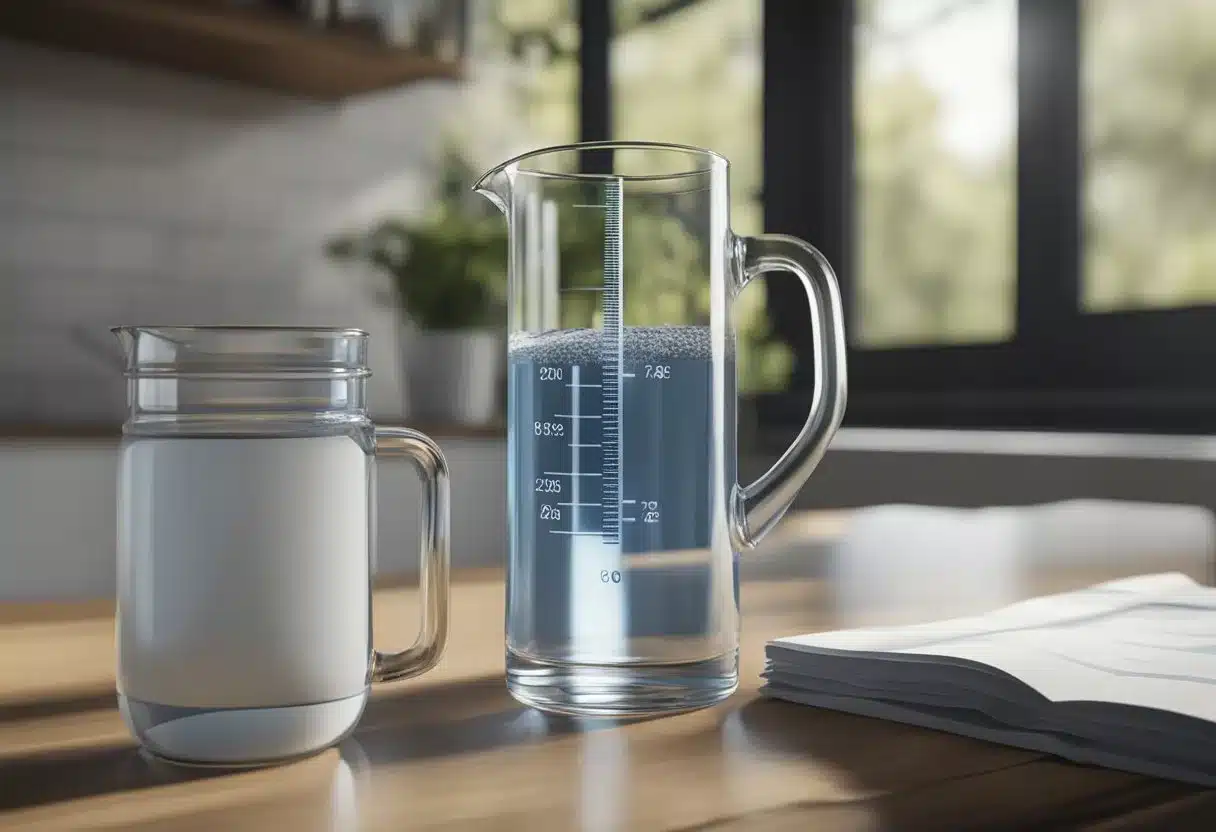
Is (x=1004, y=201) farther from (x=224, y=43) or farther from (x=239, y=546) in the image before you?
(x=239, y=546)

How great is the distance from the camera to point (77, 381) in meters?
2.32

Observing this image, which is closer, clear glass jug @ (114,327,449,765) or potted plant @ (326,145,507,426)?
clear glass jug @ (114,327,449,765)

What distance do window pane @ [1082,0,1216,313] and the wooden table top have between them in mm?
1645

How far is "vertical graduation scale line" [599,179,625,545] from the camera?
0.49 m

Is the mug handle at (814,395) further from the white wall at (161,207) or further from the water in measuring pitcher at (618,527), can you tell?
the white wall at (161,207)

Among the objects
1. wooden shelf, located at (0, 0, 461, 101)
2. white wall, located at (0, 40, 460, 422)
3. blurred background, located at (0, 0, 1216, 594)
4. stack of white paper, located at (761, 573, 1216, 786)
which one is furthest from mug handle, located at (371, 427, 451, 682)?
white wall, located at (0, 40, 460, 422)

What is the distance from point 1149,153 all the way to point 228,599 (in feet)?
6.12

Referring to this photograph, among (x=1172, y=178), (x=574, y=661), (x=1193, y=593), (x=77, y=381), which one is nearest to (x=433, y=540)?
(x=574, y=661)

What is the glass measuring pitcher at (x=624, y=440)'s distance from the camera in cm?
49

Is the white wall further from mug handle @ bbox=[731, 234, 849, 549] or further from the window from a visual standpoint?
mug handle @ bbox=[731, 234, 849, 549]

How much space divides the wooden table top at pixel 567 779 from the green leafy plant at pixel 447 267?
6.14 feet

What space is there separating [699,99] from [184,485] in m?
2.58

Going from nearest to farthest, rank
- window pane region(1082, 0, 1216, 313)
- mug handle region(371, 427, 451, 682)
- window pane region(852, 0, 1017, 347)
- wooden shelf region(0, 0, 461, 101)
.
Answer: mug handle region(371, 427, 451, 682) → window pane region(1082, 0, 1216, 313) → wooden shelf region(0, 0, 461, 101) → window pane region(852, 0, 1017, 347)

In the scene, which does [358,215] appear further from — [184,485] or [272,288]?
[184,485]
